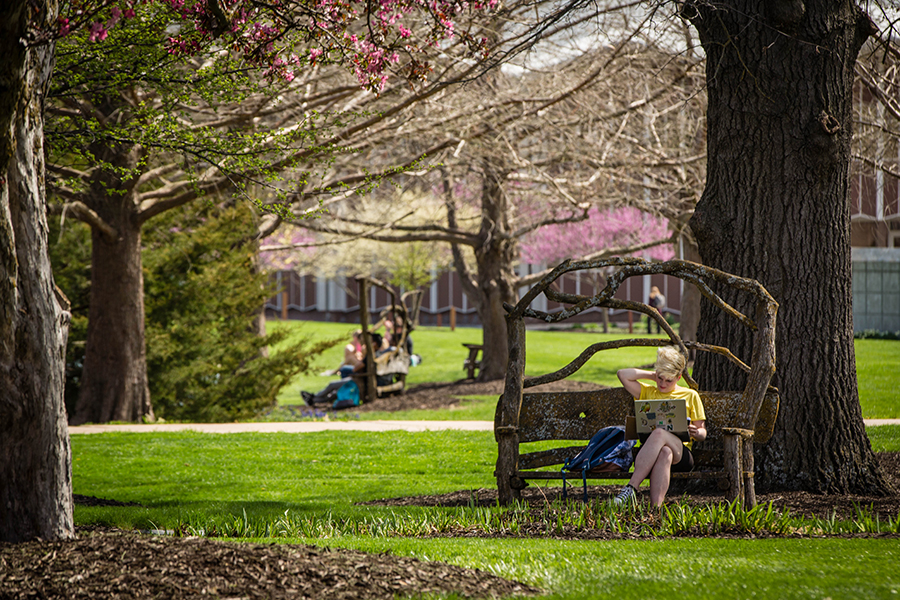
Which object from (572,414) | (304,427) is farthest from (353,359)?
(572,414)

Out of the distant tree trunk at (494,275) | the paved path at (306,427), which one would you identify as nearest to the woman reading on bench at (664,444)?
the paved path at (306,427)

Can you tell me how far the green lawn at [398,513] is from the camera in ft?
12.1

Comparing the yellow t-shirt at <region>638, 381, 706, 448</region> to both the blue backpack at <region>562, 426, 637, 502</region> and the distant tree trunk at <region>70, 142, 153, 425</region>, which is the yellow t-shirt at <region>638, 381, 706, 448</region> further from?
the distant tree trunk at <region>70, 142, 153, 425</region>

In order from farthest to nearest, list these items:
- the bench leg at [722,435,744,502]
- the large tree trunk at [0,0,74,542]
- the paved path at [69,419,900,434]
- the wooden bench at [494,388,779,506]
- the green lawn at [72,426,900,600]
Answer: the paved path at [69,419,900,434] → the wooden bench at [494,388,779,506] → the bench leg at [722,435,744,502] → the large tree trunk at [0,0,74,542] → the green lawn at [72,426,900,600]

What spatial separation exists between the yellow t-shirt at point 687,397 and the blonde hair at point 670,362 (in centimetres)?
17

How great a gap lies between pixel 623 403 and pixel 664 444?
2.34 feet

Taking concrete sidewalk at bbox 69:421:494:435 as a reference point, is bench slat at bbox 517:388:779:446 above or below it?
above

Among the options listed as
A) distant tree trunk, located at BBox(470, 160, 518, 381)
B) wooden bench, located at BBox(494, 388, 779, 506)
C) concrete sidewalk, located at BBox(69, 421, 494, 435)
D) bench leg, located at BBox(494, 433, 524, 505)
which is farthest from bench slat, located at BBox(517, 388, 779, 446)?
distant tree trunk, located at BBox(470, 160, 518, 381)

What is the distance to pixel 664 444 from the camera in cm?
540

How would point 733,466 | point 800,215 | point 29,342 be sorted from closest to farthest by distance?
point 29,342, point 733,466, point 800,215

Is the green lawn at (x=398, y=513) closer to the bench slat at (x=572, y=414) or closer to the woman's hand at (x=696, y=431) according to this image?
the bench slat at (x=572, y=414)

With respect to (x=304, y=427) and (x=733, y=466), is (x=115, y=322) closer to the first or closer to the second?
(x=304, y=427)

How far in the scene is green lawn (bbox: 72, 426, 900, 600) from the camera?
145 inches

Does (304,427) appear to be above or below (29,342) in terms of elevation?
below
